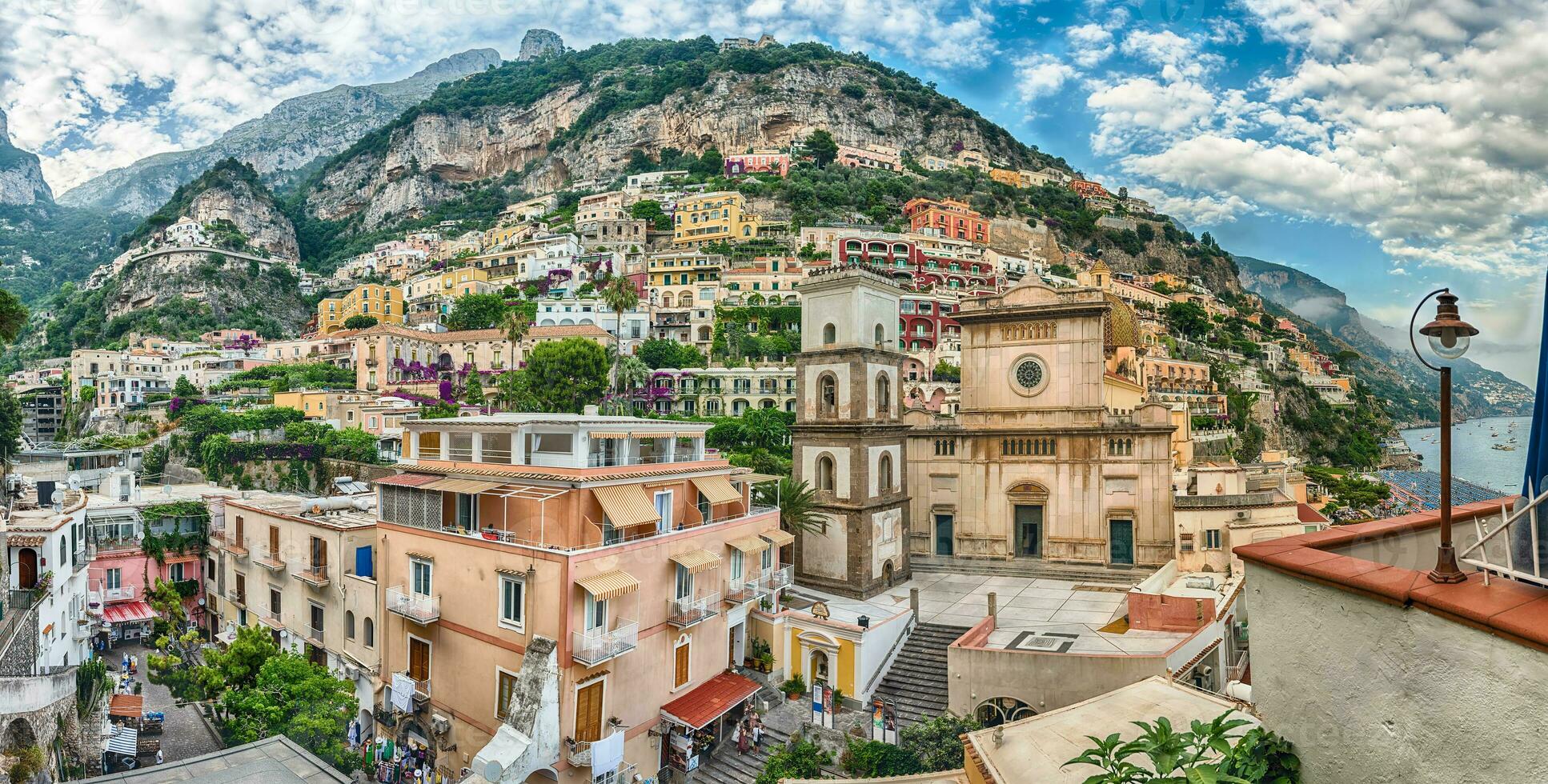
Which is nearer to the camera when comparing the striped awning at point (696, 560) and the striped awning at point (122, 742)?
the striped awning at point (122, 742)

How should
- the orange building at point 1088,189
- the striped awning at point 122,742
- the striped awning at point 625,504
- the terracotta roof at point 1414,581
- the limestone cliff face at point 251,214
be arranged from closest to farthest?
the terracotta roof at point 1414,581, the striped awning at point 625,504, the striped awning at point 122,742, the limestone cliff face at point 251,214, the orange building at point 1088,189

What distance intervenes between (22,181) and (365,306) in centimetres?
9024

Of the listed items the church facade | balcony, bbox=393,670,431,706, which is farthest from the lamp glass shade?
the church facade

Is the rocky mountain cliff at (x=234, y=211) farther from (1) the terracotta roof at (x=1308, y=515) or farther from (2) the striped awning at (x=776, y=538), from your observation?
(1) the terracotta roof at (x=1308, y=515)

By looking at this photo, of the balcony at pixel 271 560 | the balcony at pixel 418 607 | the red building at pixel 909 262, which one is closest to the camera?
the balcony at pixel 418 607

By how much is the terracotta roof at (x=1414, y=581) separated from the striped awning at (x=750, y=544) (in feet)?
47.9

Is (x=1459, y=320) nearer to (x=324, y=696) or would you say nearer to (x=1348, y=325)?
(x=1348, y=325)

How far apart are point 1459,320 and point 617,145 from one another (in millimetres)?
128710

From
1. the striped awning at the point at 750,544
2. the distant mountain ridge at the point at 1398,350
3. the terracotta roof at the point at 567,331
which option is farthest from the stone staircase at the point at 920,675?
the terracotta roof at the point at 567,331

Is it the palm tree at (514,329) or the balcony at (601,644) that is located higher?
the palm tree at (514,329)

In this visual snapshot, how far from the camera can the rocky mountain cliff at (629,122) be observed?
11850 centimetres

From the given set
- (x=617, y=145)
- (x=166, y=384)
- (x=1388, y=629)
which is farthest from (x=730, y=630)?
(x=617, y=145)

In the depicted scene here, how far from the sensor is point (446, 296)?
267 feet

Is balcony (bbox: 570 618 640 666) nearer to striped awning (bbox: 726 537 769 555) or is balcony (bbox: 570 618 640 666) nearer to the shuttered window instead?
the shuttered window
